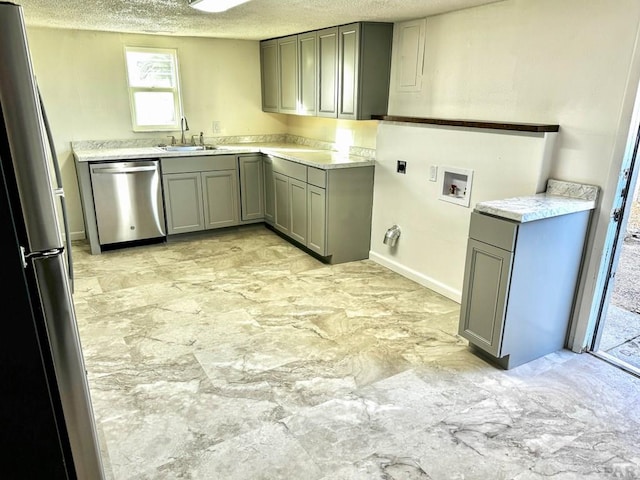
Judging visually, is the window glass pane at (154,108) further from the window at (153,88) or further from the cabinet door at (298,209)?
the cabinet door at (298,209)

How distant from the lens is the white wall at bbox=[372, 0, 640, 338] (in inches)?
95.0

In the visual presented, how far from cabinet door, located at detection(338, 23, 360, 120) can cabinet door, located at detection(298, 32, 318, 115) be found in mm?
426

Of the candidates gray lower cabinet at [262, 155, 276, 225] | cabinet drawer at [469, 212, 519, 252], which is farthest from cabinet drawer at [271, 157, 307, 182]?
cabinet drawer at [469, 212, 519, 252]

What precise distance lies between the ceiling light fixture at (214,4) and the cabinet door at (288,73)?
153 centimetres

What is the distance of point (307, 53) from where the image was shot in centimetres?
445

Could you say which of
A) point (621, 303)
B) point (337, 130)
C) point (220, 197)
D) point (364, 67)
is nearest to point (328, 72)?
point (364, 67)

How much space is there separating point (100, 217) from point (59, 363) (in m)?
3.49

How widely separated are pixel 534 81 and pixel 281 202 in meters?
2.73

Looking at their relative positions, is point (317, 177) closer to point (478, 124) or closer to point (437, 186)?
point (437, 186)

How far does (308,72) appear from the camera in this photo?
14.7 ft

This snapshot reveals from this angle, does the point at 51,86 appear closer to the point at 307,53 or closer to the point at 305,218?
the point at 307,53

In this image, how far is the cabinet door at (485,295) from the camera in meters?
2.44

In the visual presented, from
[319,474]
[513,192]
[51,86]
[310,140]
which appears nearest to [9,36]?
[319,474]

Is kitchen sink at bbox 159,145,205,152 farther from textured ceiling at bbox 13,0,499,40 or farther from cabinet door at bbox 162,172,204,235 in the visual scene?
textured ceiling at bbox 13,0,499,40
